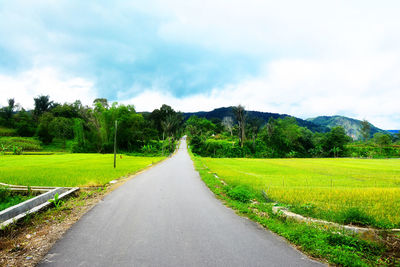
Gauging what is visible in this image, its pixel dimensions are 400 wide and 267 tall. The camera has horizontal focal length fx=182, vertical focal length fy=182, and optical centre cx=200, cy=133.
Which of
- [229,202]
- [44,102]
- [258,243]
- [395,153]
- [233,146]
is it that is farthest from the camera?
[44,102]

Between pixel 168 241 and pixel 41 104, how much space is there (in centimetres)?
9861

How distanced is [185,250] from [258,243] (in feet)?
5.01

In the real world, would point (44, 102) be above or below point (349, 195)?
above

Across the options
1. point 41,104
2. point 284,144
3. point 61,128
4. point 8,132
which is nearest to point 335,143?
point 284,144

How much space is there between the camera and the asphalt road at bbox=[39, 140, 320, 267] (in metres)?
3.14

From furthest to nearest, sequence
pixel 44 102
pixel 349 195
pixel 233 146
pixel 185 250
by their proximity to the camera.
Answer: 1. pixel 44 102
2. pixel 233 146
3. pixel 349 195
4. pixel 185 250

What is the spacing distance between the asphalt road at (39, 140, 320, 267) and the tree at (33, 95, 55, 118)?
92629mm

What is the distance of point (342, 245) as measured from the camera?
358 cm

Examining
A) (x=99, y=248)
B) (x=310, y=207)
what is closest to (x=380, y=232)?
(x=310, y=207)

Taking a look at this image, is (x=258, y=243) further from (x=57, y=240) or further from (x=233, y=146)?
(x=233, y=146)

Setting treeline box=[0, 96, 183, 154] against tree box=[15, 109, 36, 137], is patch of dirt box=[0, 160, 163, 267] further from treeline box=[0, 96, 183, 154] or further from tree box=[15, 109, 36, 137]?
tree box=[15, 109, 36, 137]

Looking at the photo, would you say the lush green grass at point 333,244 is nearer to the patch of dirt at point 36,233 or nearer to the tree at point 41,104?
the patch of dirt at point 36,233

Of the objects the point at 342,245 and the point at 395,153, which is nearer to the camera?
the point at 342,245

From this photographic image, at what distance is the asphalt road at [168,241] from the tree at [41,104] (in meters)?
92.6
